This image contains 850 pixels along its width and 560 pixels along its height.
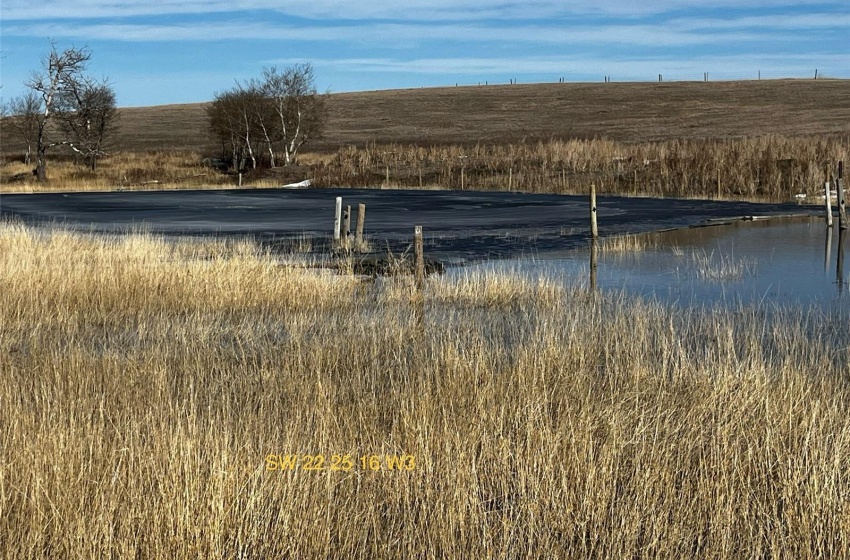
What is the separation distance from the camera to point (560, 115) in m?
93.8

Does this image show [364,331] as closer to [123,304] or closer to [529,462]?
[123,304]

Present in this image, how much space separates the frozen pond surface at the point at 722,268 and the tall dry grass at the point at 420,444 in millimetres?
3192

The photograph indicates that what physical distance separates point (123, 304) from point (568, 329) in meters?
5.35

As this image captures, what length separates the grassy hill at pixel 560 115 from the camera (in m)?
75.1

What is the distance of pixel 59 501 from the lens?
486 centimetres

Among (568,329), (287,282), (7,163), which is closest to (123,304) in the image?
(287,282)

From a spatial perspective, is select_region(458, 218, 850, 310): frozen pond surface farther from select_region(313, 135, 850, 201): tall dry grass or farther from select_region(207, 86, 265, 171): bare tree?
select_region(207, 86, 265, 171): bare tree

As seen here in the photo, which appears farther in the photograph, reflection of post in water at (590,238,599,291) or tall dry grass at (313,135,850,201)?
tall dry grass at (313,135,850,201)

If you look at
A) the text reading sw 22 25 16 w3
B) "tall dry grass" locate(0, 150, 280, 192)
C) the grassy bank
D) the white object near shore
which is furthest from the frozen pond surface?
"tall dry grass" locate(0, 150, 280, 192)

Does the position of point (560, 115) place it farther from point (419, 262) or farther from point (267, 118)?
point (419, 262)

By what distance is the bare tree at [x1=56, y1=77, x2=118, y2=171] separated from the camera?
55906 mm

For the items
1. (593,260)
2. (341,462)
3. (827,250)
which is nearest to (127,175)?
(593,260)

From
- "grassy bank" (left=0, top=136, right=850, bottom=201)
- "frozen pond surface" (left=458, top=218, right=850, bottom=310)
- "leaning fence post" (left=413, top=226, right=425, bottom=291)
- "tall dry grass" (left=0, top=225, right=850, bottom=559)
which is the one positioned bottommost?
"frozen pond surface" (left=458, top=218, right=850, bottom=310)

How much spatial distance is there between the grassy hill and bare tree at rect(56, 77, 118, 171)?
16.9 meters
